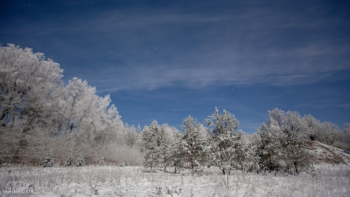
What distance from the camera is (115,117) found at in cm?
4091

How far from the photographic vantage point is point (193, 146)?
19.5 metres

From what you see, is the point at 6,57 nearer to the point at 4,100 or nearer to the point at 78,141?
the point at 4,100

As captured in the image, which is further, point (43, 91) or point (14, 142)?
point (43, 91)

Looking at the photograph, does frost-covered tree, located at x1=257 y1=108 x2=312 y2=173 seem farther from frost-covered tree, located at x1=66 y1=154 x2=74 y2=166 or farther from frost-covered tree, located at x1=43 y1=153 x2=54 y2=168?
frost-covered tree, located at x1=66 y1=154 x2=74 y2=166

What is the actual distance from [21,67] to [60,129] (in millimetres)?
11375

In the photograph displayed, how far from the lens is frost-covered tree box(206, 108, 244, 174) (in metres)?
16.3

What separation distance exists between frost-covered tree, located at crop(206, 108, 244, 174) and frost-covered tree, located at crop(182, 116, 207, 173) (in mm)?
1660

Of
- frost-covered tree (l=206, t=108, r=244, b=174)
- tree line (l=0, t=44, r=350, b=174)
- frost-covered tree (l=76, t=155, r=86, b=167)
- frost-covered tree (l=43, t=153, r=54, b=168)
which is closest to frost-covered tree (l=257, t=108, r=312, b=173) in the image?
tree line (l=0, t=44, r=350, b=174)

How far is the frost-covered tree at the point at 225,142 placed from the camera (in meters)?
16.3

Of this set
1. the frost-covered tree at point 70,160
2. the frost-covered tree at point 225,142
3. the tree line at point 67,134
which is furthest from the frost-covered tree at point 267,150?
the frost-covered tree at point 70,160

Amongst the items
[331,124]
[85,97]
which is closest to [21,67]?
[85,97]

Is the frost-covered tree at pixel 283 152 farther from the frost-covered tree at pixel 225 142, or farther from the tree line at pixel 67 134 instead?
the frost-covered tree at pixel 225 142

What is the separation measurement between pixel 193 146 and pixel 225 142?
437 centimetres

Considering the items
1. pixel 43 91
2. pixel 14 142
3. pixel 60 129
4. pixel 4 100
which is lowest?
pixel 14 142
